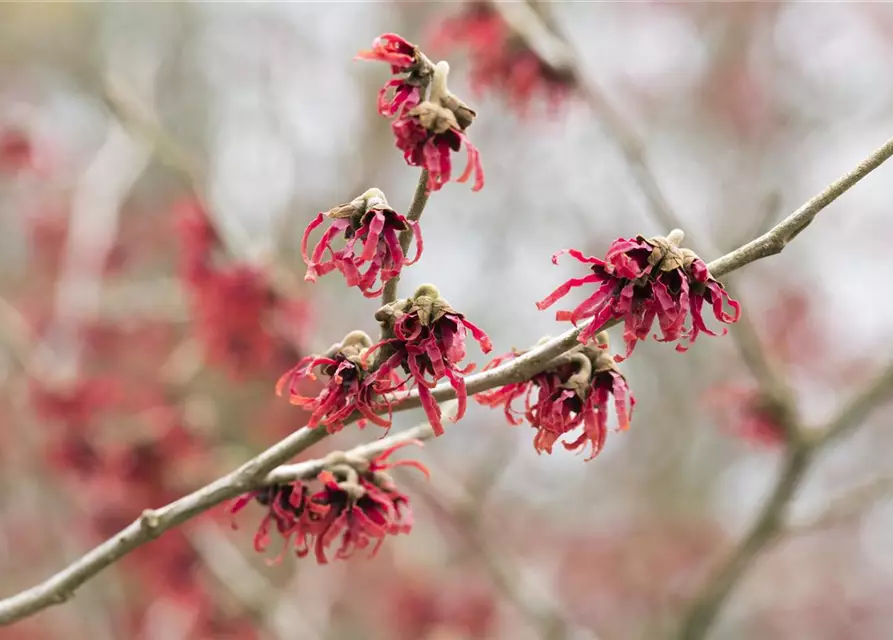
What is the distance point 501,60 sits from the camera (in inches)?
138

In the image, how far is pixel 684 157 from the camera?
11.1 m

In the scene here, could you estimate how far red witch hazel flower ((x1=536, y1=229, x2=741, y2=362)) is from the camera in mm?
1360

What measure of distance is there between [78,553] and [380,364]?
13.4 feet

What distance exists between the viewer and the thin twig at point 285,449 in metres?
1.32

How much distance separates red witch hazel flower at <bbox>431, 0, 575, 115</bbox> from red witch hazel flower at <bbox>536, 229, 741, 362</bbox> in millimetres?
2219

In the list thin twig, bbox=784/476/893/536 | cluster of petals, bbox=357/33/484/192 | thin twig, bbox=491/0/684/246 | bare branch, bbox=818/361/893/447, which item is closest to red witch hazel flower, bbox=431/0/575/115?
thin twig, bbox=491/0/684/246

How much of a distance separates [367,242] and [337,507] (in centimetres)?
56

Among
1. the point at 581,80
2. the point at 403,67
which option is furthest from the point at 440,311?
the point at 581,80

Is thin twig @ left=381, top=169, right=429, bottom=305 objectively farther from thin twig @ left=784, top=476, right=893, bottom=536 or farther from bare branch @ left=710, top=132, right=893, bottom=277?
thin twig @ left=784, top=476, right=893, bottom=536

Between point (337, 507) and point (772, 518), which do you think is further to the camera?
point (772, 518)

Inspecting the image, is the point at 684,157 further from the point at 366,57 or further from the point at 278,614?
the point at 366,57

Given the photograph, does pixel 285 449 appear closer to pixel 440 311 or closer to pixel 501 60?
pixel 440 311

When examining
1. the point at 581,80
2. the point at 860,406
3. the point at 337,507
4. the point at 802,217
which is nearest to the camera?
the point at 802,217

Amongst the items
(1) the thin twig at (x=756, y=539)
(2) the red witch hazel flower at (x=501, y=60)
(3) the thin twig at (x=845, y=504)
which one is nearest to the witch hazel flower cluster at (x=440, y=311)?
(2) the red witch hazel flower at (x=501, y=60)
